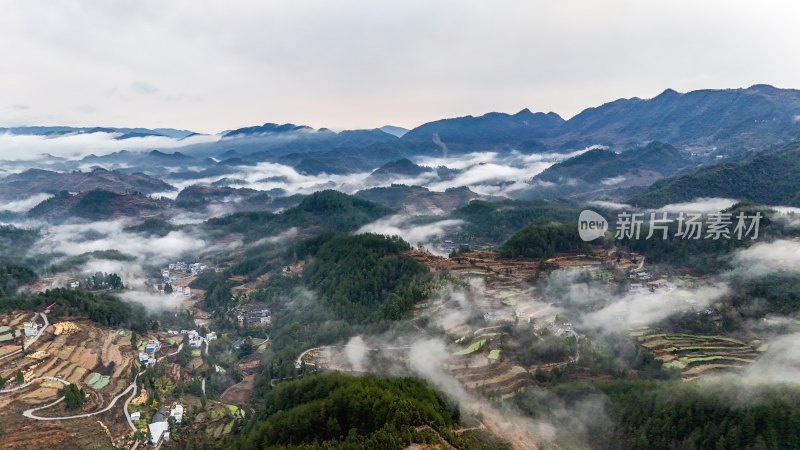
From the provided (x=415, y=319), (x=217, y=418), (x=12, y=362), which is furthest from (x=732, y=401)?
(x=12, y=362)

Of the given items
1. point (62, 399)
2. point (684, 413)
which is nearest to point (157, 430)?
point (62, 399)

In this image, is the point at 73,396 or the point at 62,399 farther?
the point at 62,399

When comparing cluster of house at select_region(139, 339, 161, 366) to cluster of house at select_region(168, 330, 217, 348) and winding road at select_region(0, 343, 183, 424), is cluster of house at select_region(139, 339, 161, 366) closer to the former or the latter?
winding road at select_region(0, 343, 183, 424)

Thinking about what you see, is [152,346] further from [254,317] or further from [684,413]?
[684,413]

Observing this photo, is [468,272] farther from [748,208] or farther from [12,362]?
[12,362]

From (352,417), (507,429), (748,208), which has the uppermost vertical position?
(748,208)

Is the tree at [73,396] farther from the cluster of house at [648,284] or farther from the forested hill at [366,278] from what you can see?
the cluster of house at [648,284]
